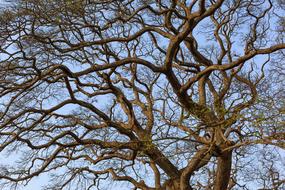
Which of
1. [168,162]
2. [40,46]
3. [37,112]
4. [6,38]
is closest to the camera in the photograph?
[6,38]

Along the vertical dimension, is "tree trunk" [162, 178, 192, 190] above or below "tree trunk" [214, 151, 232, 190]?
below

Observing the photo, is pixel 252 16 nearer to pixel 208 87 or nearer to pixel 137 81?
pixel 208 87

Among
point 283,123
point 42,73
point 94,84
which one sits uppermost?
point 94,84

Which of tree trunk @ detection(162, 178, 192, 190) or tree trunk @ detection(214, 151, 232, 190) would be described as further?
tree trunk @ detection(162, 178, 192, 190)

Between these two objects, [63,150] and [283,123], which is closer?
[283,123]

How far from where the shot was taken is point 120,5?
11.3 metres

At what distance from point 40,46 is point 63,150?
3187mm

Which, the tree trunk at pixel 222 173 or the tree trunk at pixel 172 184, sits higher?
the tree trunk at pixel 222 173

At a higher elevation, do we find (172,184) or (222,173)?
(222,173)

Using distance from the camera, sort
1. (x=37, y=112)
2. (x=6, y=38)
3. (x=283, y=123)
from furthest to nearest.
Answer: (x=37, y=112)
(x=6, y=38)
(x=283, y=123)

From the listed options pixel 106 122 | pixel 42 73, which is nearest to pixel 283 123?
pixel 42 73

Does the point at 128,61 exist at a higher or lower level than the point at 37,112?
higher

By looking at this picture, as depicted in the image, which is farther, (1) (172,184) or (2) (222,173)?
(1) (172,184)

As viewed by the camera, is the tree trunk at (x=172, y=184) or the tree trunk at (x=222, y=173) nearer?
the tree trunk at (x=222, y=173)
